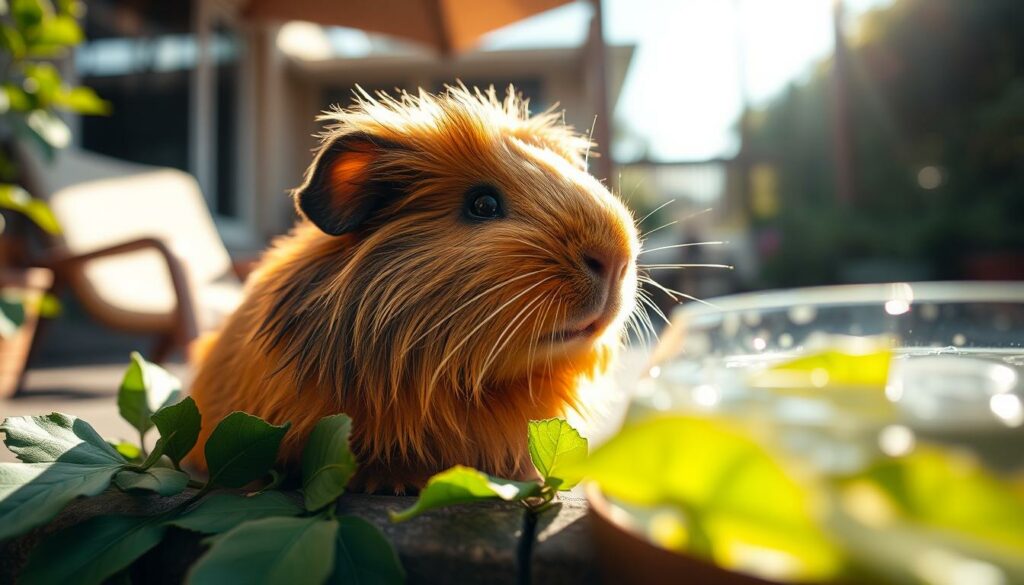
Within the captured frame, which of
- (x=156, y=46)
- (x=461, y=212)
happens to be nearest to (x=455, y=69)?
(x=156, y=46)

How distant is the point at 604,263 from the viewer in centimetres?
103

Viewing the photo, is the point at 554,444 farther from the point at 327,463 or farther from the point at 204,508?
the point at 204,508

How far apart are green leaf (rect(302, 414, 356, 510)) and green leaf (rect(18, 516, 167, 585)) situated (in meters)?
0.14

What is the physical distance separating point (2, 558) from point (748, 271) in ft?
38.2

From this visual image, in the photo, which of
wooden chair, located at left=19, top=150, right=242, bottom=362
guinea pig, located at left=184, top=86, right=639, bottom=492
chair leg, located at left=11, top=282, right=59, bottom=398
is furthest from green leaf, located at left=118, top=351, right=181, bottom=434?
chair leg, located at left=11, top=282, right=59, bottom=398

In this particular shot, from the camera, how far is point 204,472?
116cm

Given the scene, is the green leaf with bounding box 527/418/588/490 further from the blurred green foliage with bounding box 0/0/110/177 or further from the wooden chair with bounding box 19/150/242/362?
the wooden chair with bounding box 19/150/242/362

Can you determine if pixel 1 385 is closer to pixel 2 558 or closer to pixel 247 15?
pixel 2 558

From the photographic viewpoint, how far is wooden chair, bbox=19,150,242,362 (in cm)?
348

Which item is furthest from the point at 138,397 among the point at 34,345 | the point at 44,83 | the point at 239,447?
the point at 34,345

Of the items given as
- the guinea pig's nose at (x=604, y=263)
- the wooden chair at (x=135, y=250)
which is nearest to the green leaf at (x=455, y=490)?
the guinea pig's nose at (x=604, y=263)

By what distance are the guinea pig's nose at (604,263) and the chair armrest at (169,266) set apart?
2675 mm

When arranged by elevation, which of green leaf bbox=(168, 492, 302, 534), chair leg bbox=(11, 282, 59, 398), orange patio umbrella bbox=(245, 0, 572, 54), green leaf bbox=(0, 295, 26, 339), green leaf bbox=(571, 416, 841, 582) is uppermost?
orange patio umbrella bbox=(245, 0, 572, 54)

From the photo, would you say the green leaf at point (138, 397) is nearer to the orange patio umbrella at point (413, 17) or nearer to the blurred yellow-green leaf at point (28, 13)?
the blurred yellow-green leaf at point (28, 13)
